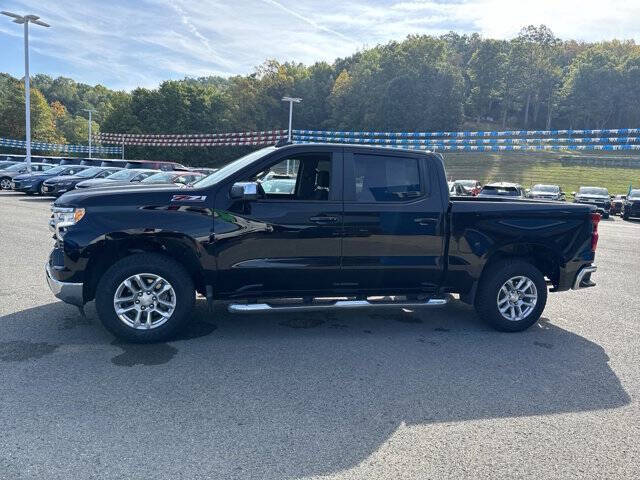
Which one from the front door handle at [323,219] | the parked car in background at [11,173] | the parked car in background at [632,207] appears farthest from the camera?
the parked car in background at [11,173]

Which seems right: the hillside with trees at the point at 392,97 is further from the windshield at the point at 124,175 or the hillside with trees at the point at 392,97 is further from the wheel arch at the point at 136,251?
the wheel arch at the point at 136,251

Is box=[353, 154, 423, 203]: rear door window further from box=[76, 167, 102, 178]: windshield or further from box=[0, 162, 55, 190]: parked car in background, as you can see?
box=[0, 162, 55, 190]: parked car in background

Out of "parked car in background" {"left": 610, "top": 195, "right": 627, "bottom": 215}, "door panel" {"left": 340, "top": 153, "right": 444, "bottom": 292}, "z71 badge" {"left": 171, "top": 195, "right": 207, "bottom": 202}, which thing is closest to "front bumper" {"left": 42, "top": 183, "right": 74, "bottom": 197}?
"z71 badge" {"left": 171, "top": 195, "right": 207, "bottom": 202}

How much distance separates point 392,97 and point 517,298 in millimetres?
72092

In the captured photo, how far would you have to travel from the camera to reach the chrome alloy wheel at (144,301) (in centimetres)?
482

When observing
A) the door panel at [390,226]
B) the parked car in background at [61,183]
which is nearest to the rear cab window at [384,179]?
the door panel at [390,226]

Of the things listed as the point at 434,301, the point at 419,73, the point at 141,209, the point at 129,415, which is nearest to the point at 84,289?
the point at 141,209

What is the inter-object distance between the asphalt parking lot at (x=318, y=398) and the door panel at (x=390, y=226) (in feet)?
2.16

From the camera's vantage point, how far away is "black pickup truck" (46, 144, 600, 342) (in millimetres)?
4812

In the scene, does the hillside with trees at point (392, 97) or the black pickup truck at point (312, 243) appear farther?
the hillside with trees at point (392, 97)

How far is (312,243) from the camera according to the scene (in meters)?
5.14

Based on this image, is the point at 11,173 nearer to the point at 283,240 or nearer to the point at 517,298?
the point at 283,240

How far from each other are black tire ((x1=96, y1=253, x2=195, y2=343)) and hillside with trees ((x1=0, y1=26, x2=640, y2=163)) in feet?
203

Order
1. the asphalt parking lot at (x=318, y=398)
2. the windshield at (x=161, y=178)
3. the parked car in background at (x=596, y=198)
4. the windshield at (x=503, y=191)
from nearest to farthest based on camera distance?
the asphalt parking lot at (x=318, y=398), the windshield at (x=161, y=178), the windshield at (x=503, y=191), the parked car in background at (x=596, y=198)
